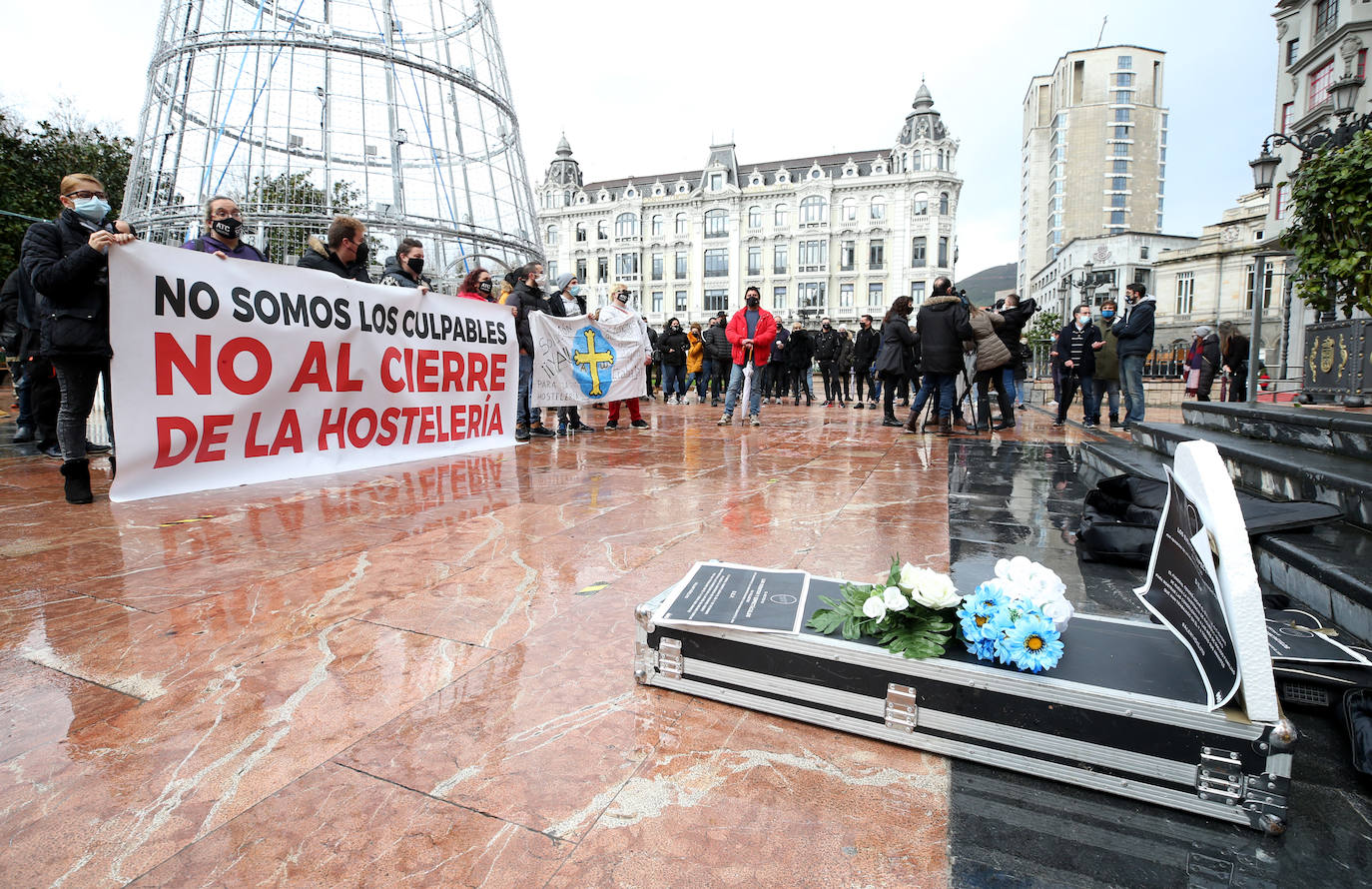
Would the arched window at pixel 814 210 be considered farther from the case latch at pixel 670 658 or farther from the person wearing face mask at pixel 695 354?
the case latch at pixel 670 658

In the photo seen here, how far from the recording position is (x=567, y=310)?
873 centimetres

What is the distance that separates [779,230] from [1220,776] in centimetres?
6300

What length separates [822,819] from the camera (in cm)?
136

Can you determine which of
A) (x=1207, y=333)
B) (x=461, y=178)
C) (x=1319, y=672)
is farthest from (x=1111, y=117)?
(x=1319, y=672)

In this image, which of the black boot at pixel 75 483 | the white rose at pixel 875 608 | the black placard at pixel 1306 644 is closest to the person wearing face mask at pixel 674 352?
the black boot at pixel 75 483

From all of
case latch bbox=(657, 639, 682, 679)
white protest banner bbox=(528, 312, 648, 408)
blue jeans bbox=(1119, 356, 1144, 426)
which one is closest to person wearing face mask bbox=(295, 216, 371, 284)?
white protest banner bbox=(528, 312, 648, 408)

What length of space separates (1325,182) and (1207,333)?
6.05 m

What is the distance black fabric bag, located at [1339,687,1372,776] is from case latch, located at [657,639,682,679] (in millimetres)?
1546

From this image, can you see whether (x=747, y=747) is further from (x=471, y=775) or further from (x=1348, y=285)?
(x=1348, y=285)

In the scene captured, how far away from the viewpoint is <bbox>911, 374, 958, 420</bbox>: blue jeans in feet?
27.8

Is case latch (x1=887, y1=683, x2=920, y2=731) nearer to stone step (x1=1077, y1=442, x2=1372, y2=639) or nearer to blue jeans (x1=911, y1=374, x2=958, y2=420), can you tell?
stone step (x1=1077, y1=442, x2=1372, y2=639)

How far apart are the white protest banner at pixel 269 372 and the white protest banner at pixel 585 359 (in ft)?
4.17

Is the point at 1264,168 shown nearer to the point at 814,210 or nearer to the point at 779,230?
the point at 814,210

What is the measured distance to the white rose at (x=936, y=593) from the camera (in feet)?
5.35
